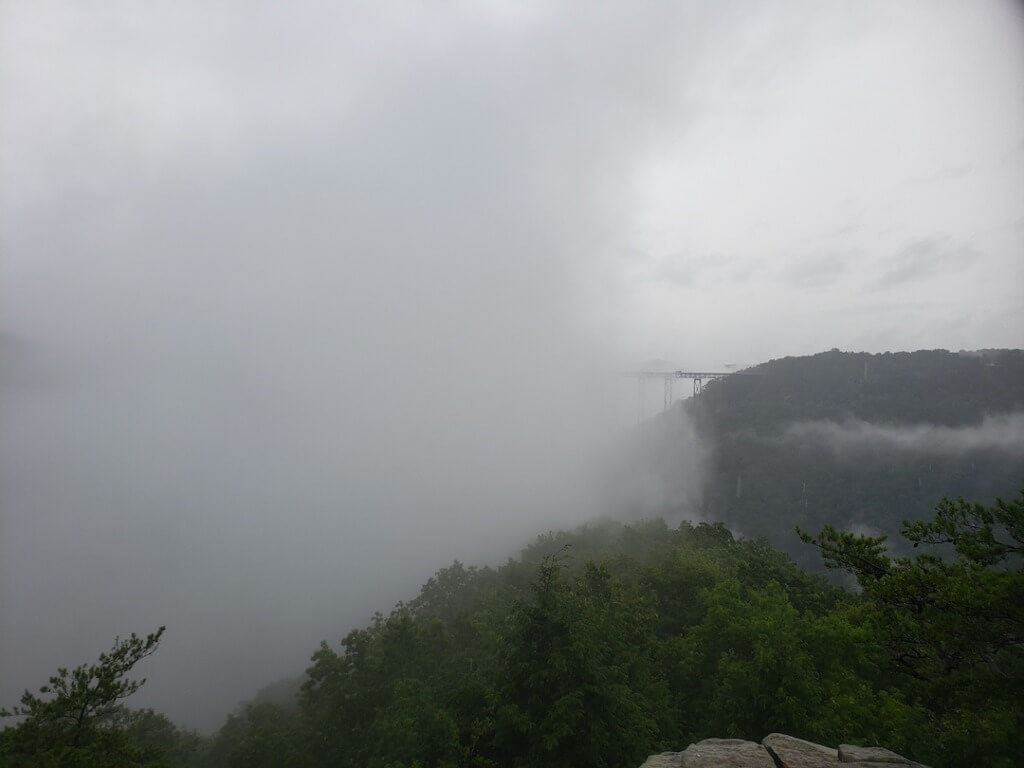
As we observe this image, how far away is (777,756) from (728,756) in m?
0.96

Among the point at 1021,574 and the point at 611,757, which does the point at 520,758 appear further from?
the point at 1021,574

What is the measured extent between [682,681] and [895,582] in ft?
56.2

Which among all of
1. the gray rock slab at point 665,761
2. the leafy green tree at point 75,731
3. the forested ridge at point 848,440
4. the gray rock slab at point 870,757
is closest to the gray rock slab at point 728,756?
the gray rock slab at point 665,761

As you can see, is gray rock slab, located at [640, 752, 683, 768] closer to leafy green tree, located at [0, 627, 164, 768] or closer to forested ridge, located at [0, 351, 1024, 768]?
forested ridge, located at [0, 351, 1024, 768]

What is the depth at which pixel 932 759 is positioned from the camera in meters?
10.3

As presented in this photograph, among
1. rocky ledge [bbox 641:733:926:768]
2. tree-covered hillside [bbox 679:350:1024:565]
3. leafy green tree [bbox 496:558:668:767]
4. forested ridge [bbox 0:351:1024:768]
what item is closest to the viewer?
rocky ledge [bbox 641:733:926:768]

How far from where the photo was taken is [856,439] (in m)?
140

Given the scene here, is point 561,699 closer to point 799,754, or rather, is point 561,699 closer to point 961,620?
point 799,754

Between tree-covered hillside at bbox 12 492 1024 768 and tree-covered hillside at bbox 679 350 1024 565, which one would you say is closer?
tree-covered hillside at bbox 12 492 1024 768

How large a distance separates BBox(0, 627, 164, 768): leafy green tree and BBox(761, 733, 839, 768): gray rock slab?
58.2ft

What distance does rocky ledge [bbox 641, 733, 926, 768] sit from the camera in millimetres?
9906

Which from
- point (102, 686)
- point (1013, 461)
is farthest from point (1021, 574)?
point (1013, 461)

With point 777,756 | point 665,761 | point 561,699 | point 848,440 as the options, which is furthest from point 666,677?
point 848,440

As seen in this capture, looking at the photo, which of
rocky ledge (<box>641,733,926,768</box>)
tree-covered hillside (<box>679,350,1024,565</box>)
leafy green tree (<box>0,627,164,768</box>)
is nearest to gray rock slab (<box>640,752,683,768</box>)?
rocky ledge (<box>641,733,926,768</box>)
